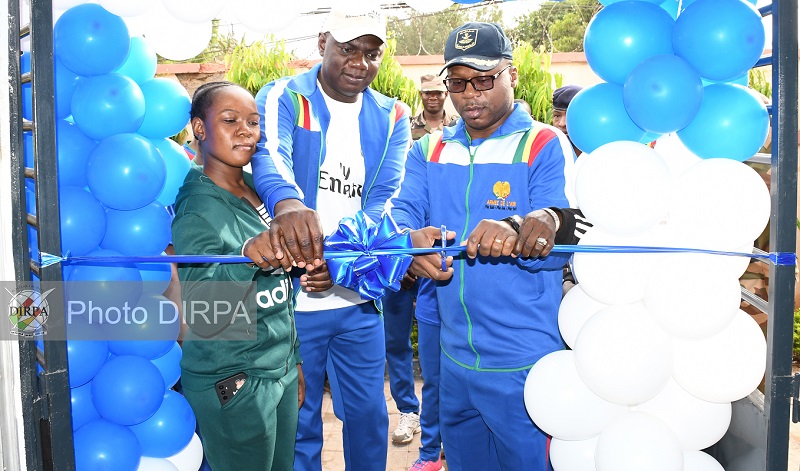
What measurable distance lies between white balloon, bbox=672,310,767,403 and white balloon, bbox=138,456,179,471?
5.81 ft

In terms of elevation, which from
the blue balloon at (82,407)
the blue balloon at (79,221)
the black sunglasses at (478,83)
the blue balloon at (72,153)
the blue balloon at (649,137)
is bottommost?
the blue balloon at (82,407)

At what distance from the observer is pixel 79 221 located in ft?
7.88

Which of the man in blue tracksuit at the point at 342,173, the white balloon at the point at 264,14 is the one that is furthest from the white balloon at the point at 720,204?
the white balloon at the point at 264,14

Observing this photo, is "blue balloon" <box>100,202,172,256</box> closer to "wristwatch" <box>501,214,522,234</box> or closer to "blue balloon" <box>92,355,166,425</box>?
"blue balloon" <box>92,355,166,425</box>

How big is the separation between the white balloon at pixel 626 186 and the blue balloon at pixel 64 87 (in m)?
1.70

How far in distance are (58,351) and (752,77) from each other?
704cm

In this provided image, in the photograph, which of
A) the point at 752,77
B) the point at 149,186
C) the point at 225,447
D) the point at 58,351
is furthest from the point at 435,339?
the point at 752,77

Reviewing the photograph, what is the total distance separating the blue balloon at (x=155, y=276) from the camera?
2633 millimetres

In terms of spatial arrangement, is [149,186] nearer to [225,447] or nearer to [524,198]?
[225,447]

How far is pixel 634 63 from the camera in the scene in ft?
7.32

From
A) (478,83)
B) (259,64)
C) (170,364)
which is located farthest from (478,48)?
(259,64)

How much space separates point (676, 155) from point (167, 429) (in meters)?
1.95

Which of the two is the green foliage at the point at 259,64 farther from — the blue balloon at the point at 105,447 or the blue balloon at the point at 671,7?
the blue balloon at the point at 671,7

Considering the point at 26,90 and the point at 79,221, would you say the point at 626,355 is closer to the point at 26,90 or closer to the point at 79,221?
the point at 79,221
